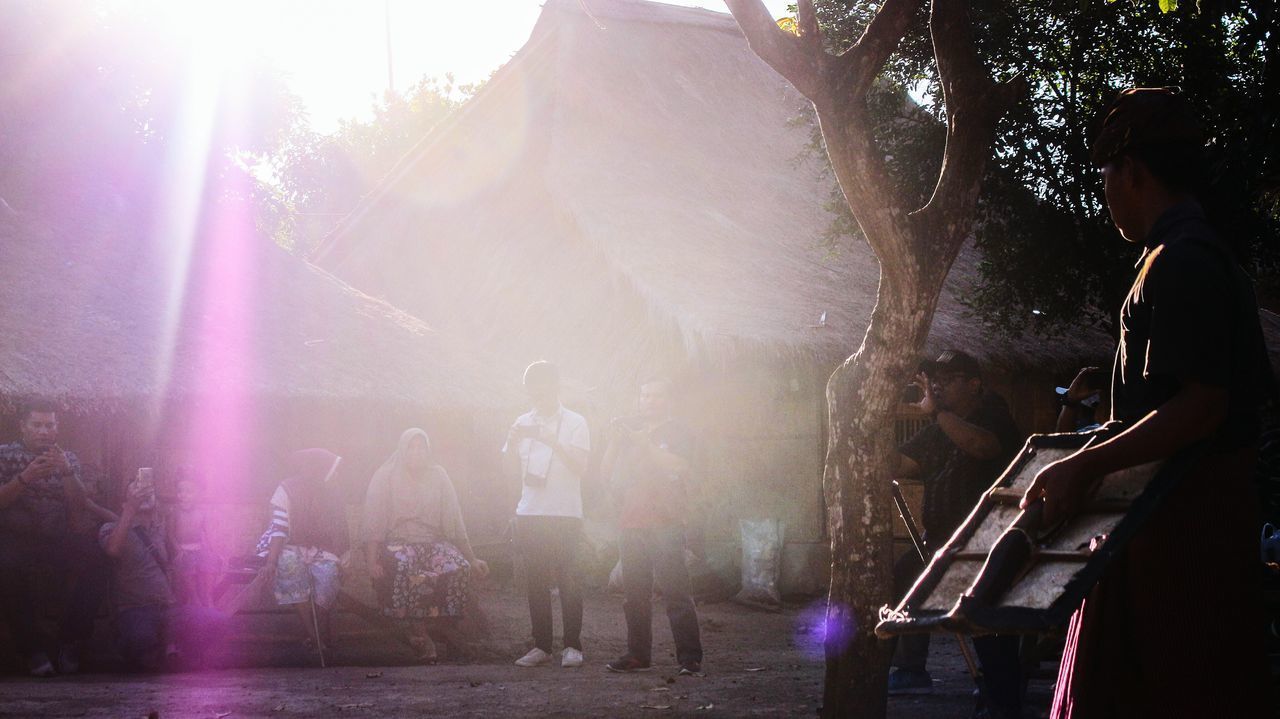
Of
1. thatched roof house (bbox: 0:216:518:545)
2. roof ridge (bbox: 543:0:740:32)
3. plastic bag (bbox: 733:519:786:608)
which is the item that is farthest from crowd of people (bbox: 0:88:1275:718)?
roof ridge (bbox: 543:0:740:32)

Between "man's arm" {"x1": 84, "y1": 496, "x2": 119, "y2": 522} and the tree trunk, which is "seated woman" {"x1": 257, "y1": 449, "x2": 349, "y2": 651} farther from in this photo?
the tree trunk

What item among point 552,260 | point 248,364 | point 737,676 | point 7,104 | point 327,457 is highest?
point 7,104

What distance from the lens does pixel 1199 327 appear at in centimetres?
240

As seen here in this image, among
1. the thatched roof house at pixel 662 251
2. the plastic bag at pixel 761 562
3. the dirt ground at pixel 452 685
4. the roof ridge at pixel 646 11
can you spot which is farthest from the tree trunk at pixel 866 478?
the roof ridge at pixel 646 11

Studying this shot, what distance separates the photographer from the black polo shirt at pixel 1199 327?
2.40 metres

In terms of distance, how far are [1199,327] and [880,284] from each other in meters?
3.06

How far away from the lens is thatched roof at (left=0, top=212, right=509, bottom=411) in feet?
37.1

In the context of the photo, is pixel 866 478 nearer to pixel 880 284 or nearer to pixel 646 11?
pixel 880 284

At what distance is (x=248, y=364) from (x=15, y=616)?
440 centimetres

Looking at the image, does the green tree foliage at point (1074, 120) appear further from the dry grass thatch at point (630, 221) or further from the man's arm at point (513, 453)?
the man's arm at point (513, 453)

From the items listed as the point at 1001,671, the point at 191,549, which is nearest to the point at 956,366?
the point at 1001,671

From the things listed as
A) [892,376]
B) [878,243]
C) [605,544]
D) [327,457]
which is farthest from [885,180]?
[605,544]

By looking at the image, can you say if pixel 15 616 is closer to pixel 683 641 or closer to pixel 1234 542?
pixel 683 641

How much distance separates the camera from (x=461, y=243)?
17.7 metres
